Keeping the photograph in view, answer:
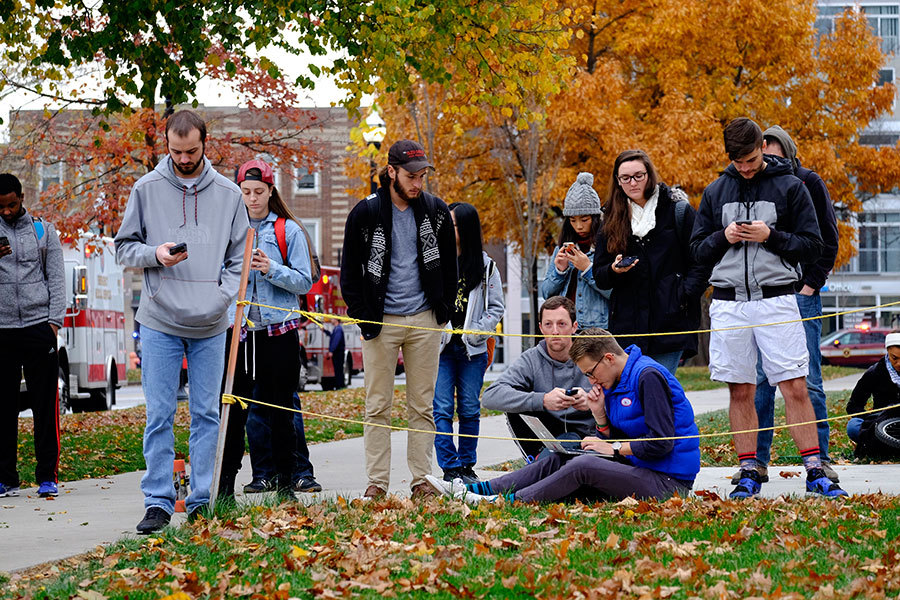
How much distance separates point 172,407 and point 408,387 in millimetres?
1658

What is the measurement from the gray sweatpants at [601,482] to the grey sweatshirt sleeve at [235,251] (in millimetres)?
2008

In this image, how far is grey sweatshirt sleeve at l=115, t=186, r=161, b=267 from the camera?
6.42 m

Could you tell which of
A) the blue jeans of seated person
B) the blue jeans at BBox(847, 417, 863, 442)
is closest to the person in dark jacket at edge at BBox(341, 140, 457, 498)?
the blue jeans of seated person

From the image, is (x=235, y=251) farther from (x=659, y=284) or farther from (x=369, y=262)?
(x=659, y=284)

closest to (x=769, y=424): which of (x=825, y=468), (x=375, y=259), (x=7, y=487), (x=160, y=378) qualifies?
(x=825, y=468)

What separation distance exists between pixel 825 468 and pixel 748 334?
3.07 feet

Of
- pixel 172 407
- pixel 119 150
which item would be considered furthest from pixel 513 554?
pixel 119 150

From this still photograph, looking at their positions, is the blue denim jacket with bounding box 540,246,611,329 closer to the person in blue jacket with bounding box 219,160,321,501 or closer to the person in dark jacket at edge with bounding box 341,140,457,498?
the person in dark jacket at edge with bounding box 341,140,457,498

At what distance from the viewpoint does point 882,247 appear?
62625 millimetres

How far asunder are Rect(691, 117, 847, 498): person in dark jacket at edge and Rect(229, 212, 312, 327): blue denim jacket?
2.51 metres

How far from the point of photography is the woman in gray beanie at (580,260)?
810 cm

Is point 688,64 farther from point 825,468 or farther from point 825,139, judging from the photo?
point 825,468

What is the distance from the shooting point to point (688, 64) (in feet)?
86.5

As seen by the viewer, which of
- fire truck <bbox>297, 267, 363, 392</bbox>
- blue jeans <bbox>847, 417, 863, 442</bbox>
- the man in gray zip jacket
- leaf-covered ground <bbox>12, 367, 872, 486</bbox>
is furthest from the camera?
fire truck <bbox>297, 267, 363, 392</bbox>
